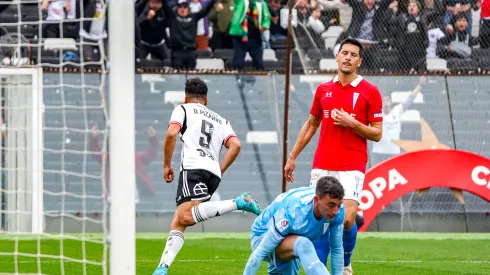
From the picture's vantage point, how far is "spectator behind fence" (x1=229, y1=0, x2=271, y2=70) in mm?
20656

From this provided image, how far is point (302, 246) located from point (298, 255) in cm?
8

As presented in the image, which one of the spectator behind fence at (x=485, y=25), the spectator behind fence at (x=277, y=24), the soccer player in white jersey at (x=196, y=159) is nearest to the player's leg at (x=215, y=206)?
the soccer player in white jersey at (x=196, y=159)

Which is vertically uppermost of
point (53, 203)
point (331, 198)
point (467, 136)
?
point (331, 198)

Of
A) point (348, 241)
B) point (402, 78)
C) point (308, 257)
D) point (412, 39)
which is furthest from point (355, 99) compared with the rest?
point (402, 78)

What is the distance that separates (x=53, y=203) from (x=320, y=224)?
1088 centimetres

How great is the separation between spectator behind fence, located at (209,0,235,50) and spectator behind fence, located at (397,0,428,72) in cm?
360

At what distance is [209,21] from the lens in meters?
21.5

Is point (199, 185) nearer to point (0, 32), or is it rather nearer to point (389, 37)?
point (389, 37)

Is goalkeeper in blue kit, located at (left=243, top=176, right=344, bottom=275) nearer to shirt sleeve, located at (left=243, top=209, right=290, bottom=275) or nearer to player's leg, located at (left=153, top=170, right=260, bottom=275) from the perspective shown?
shirt sleeve, located at (left=243, top=209, right=290, bottom=275)

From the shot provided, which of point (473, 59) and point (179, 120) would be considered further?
Answer: point (473, 59)

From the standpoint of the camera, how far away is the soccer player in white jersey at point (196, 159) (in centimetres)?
1033

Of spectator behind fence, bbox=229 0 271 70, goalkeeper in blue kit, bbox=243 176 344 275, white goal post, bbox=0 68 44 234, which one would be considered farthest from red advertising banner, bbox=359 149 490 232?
goalkeeper in blue kit, bbox=243 176 344 275

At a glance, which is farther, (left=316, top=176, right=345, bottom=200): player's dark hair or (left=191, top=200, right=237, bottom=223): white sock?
(left=191, top=200, right=237, bottom=223): white sock

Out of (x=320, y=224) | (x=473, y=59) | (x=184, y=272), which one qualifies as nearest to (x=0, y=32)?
(x=473, y=59)
